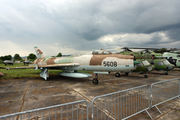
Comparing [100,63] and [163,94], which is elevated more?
[100,63]

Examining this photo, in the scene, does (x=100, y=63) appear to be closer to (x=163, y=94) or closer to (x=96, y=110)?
(x=163, y=94)

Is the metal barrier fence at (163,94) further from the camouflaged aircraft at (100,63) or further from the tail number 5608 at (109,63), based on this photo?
the tail number 5608 at (109,63)

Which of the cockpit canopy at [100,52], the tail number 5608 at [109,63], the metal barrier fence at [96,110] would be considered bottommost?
the metal barrier fence at [96,110]

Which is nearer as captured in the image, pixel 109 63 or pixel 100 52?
pixel 109 63

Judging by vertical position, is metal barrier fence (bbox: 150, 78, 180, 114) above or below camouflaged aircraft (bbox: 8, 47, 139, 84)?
below

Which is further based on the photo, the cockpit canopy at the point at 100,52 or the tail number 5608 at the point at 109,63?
the cockpit canopy at the point at 100,52

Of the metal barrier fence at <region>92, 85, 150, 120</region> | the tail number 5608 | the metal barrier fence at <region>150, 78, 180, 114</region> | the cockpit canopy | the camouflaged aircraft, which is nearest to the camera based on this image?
the metal barrier fence at <region>92, 85, 150, 120</region>

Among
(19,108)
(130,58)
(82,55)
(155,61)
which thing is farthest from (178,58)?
(19,108)

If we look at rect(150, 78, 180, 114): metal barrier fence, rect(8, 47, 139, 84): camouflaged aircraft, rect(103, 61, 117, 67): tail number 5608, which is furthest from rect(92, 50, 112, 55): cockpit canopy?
rect(150, 78, 180, 114): metal barrier fence

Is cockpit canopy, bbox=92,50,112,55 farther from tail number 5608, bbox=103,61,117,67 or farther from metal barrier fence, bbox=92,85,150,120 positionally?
metal barrier fence, bbox=92,85,150,120

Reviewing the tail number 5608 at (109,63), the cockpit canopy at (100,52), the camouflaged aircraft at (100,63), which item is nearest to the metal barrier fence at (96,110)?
the camouflaged aircraft at (100,63)

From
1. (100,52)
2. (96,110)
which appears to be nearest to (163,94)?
(96,110)

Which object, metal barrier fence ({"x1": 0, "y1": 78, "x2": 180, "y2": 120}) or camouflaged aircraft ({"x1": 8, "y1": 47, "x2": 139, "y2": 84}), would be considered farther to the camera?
camouflaged aircraft ({"x1": 8, "y1": 47, "x2": 139, "y2": 84})

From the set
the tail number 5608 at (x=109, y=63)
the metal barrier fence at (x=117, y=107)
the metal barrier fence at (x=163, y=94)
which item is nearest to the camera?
the metal barrier fence at (x=117, y=107)
